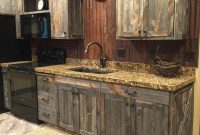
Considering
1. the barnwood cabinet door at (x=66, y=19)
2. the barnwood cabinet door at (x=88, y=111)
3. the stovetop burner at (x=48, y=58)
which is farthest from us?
the stovetop burner at (x=48, y=58)

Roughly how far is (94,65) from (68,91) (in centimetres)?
67

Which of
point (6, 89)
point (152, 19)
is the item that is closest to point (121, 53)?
point (152, 19)

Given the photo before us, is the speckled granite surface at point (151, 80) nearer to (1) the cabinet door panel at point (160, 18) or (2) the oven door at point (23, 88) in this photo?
(1) the cabinet door panel at point (160, 18)

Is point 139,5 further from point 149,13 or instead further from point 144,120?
point 144,120

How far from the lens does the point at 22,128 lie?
359 cm

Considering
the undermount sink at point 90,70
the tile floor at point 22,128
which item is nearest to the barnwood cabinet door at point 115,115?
the undermount sink at point 90,70

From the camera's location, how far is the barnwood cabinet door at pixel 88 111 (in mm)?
2899

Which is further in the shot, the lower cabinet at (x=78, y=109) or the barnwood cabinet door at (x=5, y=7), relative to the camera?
the barnwood cabinet door at (x=5, y=7)

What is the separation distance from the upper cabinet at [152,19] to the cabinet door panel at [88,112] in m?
0.83

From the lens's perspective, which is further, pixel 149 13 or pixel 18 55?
pixel 18 55

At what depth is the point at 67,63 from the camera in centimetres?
400

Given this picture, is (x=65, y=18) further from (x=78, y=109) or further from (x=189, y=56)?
(x=189, y=56)

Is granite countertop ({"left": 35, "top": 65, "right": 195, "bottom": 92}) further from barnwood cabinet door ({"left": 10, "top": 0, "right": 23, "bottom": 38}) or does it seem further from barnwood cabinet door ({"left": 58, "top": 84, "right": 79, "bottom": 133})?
barnwood cabinet door ({"left": 10, "top": 0, "right": 23, "bottom": 38})

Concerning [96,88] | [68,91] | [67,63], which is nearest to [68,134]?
[68,91]
